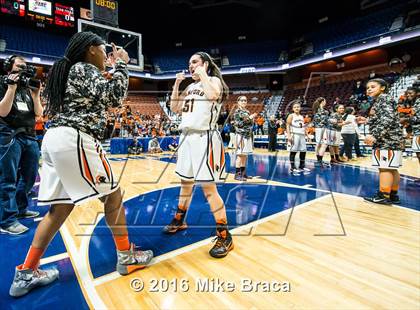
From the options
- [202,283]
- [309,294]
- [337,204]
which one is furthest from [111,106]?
[337,204]

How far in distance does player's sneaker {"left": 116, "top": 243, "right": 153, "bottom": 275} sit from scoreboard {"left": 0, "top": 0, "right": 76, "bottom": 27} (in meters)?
21.7

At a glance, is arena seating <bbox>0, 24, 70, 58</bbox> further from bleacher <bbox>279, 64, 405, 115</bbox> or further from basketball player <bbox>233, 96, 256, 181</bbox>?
basketball player <bbox>233, 96, 256, 181</bbox>

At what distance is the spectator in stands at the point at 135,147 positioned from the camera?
11028 millimetres

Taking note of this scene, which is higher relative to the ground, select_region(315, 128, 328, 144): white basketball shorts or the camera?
the camera

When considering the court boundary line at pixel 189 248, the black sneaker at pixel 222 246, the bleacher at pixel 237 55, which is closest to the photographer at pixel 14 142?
the court boundary line at pixel 189 248

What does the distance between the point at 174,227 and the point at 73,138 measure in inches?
58.2

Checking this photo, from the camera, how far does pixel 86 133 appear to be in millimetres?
1600

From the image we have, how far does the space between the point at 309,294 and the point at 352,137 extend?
7.71 metres

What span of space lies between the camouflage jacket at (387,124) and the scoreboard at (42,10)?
2172 cm

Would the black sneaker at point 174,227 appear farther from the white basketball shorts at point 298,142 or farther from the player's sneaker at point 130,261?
the white basketball shorts at point 298,142

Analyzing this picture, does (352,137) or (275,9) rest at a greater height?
(275,9)

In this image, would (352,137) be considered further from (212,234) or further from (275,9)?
(275,9)

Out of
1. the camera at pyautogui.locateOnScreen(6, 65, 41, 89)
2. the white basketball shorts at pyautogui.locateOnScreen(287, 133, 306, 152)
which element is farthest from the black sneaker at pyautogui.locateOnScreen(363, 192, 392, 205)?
the camera at pyautogui.locateOnScreen(6, 65, 41, 89)

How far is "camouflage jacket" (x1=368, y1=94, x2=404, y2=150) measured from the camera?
3.49 metres
